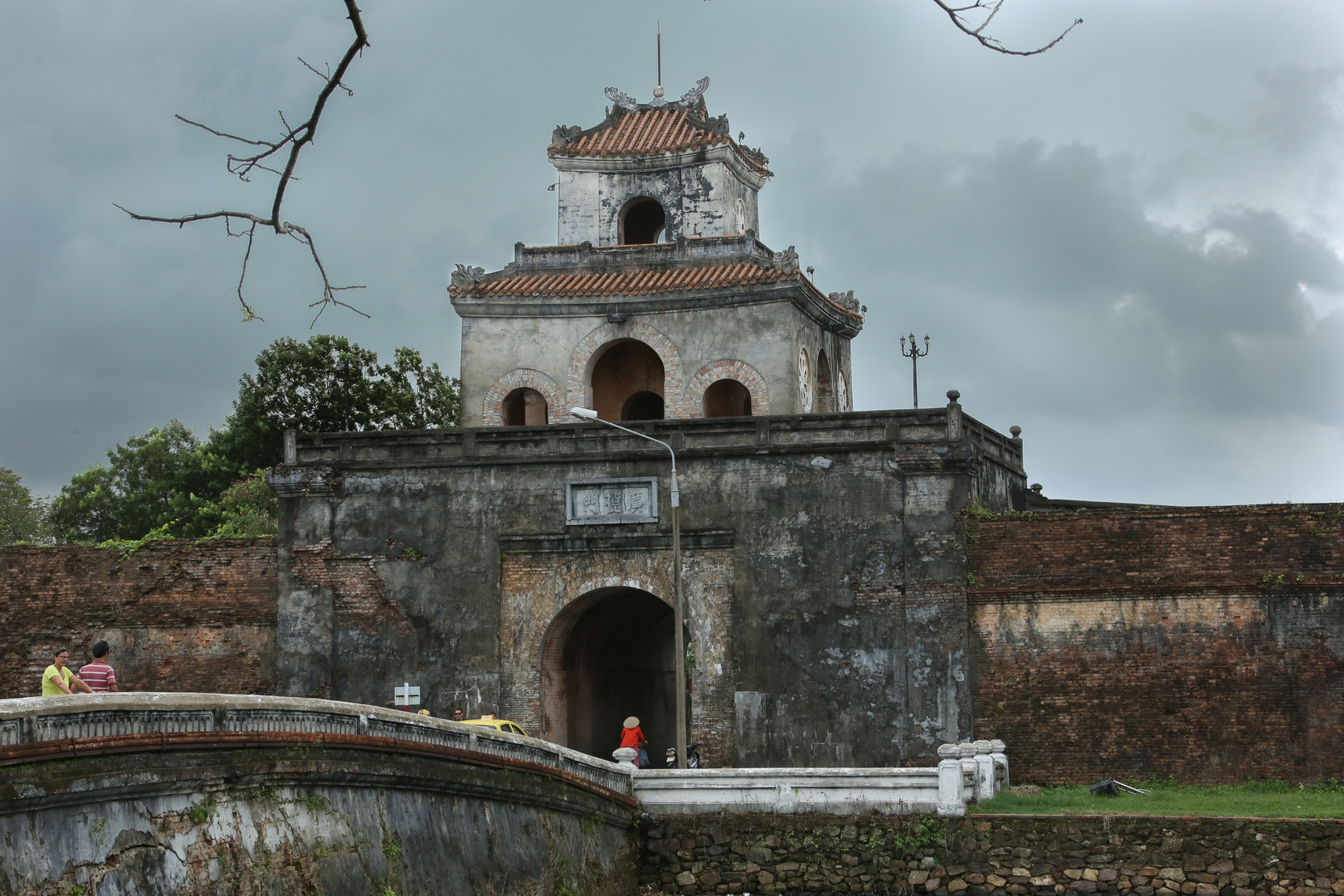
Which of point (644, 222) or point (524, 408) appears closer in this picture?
point (524, 408)

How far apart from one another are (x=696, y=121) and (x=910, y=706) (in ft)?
38.3

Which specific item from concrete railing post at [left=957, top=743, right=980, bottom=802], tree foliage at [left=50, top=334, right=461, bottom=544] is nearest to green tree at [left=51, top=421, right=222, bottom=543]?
tree foliage at [left=50, top=334, right=461, bottom=544]

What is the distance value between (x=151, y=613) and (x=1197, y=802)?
49.7 ft

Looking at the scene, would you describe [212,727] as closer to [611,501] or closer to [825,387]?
[611,501]

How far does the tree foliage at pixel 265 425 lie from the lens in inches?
1427

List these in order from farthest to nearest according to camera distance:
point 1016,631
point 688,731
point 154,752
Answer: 1. point 688,731
2. point 1016,631
3. point 154,752

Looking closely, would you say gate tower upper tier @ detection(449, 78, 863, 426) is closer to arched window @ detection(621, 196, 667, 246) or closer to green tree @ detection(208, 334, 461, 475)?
arched window @ detection(621, 196, 667, 246)

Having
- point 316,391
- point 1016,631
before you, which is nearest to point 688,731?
point 1016,631

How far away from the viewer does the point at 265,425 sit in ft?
122

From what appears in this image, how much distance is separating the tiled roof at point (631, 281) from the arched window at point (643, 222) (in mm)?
1863

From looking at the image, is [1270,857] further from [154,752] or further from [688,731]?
[154,752]

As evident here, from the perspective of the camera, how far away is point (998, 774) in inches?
730

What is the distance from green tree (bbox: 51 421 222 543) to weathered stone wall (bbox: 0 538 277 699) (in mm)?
18127

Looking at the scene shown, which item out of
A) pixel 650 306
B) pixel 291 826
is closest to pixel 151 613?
pixel 650 306
